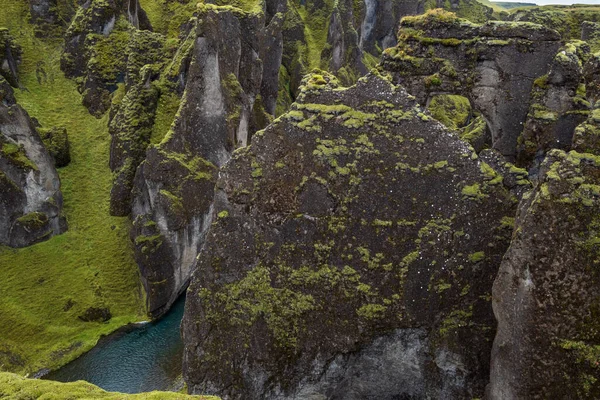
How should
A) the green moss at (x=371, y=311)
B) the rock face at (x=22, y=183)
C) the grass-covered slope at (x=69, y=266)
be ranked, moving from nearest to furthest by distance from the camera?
the green moss at (x=371, y=311) → the grass-covered slope at (x=69, y=266) → the rock face at (x=22, y=183)

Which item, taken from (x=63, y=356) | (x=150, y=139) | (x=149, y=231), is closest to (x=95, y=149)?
(x=150, y=139)

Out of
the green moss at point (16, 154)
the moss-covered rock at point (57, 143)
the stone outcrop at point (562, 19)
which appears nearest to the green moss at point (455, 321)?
the green moss at point (16, 154)

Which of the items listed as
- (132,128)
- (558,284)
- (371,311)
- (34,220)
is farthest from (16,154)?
(558,284)

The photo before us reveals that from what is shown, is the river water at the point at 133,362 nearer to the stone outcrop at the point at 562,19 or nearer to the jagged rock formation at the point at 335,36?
the jagged rock formation at the point at 335,36

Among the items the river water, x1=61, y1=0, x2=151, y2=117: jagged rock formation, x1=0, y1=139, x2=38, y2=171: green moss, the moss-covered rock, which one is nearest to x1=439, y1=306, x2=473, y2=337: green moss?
the river water

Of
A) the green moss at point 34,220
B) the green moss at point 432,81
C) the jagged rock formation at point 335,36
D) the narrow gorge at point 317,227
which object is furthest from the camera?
the jagged rock formation at point 335,36

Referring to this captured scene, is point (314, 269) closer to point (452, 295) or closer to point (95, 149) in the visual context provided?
point (452, 295)
